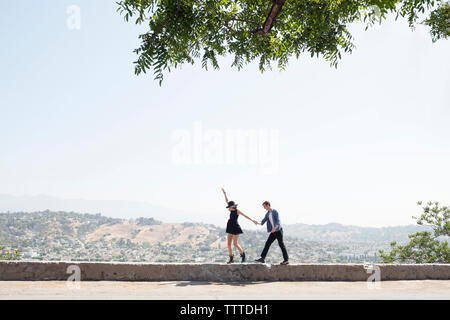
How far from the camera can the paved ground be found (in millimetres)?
6176

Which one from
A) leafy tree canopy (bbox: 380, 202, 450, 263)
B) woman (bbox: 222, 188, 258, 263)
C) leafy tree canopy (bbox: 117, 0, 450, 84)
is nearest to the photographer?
leafy tree canopy (bbox: 117, 0, 450, 84)

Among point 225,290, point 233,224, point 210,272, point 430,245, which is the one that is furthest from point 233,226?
point 430,245

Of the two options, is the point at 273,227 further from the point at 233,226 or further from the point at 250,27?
the point at 250,27

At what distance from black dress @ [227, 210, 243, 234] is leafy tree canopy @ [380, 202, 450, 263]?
2370 cm

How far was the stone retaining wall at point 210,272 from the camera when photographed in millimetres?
7836

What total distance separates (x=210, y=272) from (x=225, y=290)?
1.35 meters

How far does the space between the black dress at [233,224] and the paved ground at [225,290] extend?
1665 mm

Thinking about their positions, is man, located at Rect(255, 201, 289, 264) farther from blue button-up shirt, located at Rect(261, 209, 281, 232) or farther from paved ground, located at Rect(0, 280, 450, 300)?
paved ground, located at Rect(0, 280, 450, 300)

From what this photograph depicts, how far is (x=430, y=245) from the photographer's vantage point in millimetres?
29203

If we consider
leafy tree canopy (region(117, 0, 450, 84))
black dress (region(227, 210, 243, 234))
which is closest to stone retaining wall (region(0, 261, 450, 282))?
black dress (region(227, 210, 243, 234))

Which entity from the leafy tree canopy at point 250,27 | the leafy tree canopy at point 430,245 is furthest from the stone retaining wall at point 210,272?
the leafy tree canopy at point 430,245
